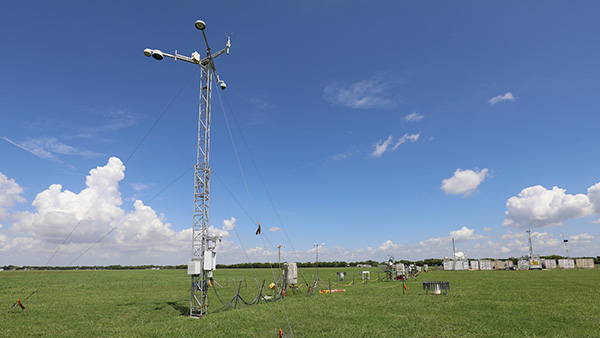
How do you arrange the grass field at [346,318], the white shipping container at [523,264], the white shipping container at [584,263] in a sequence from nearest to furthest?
the grass field at [346,318] → the white shipping container at [523,264] → the white shipping container at [584,263]

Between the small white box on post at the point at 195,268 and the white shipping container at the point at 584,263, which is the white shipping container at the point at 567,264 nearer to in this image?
the white shipping container at the point at 584,263

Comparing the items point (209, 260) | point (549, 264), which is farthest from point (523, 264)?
point (209, 260)

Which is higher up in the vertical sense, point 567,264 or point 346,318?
point 346,318

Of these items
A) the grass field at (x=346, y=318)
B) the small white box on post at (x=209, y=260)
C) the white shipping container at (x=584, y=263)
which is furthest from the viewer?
the white shipping container at (x=584, y=263)

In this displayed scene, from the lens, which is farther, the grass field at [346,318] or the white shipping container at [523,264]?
the white shipping container at [523,264]

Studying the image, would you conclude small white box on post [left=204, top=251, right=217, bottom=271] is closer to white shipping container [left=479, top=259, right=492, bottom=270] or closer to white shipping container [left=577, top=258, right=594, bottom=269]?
white shipping container [left=479, top=259, right=492, bottom=270]

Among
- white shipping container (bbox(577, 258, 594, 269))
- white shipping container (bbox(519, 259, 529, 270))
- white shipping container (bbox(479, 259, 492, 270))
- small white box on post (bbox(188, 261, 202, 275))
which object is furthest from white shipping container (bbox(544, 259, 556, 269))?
small white box on post (bbox(188, 261, 202, 275))

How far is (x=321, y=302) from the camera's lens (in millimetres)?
25297

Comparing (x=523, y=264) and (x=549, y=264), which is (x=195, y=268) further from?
(x=549, y=264)

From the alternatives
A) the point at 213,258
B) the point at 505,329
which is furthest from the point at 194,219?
the point at 505,329

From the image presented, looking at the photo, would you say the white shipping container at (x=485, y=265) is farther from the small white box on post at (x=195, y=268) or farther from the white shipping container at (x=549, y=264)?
the small white box on post at (x=195, y=268)

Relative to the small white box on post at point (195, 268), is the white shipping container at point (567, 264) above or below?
below

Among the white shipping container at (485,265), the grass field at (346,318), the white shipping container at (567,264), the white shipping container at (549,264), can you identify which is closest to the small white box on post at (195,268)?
the grass field at (346,318)

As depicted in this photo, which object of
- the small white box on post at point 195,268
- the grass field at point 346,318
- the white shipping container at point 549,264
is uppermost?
the small white box on post at point 195,268
